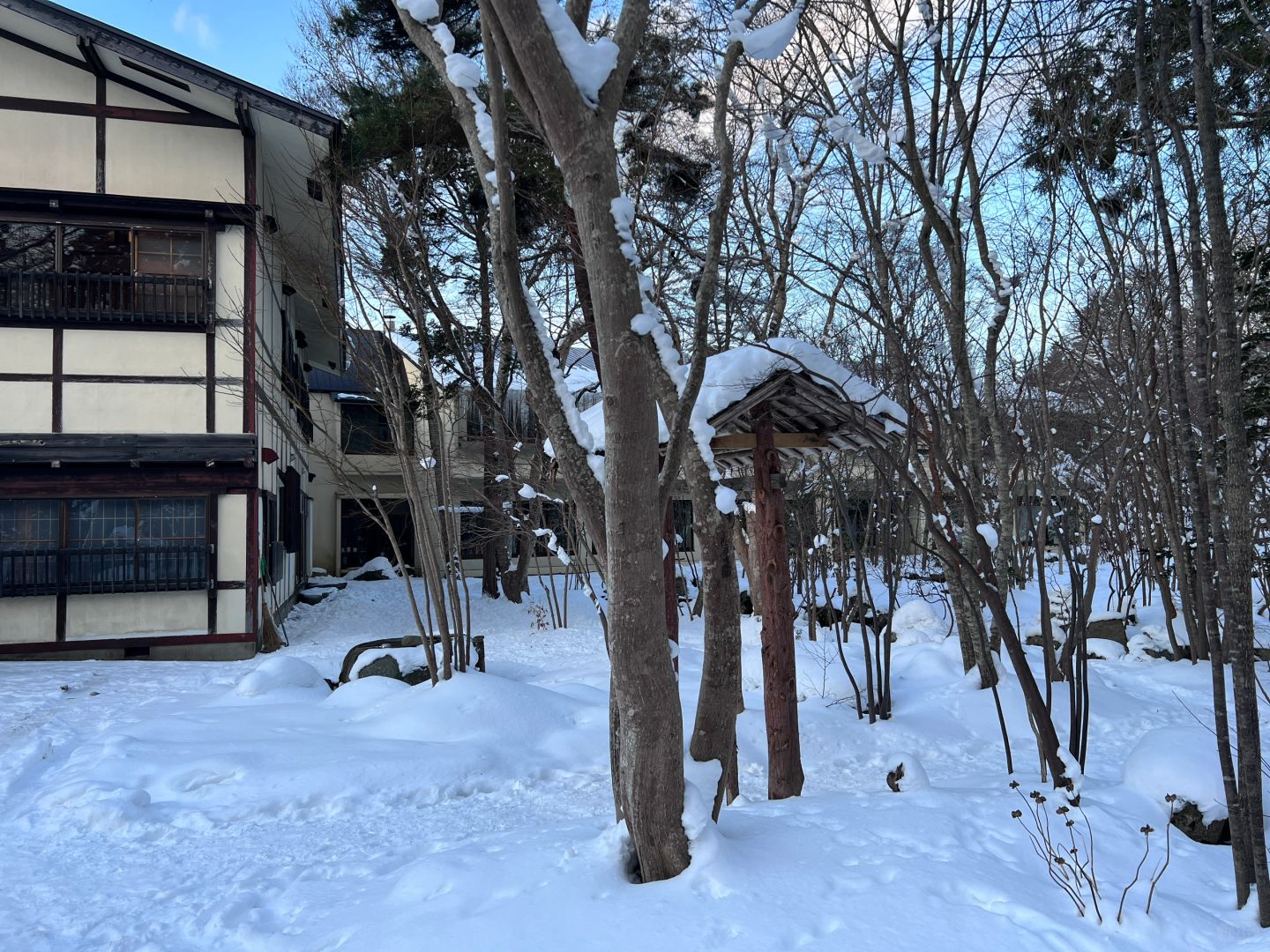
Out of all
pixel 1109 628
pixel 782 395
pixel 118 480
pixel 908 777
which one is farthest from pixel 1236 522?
pixel 118 480

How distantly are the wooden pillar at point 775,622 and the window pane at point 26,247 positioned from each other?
9.82 m

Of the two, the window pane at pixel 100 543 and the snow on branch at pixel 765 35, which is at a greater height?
the snow on branch at pixel 765 35

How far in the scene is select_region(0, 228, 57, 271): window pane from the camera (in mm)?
10420

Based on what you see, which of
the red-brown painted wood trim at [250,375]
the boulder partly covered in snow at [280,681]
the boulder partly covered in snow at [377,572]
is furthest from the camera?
the boulder partly covered in snow at [377,572]

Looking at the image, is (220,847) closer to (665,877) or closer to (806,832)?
(665,877)

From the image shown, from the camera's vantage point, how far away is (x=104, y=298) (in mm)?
10609

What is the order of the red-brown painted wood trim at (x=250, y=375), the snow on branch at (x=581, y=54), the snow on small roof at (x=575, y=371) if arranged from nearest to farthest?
the snow on branch at (x=581, y=54)
the red-brown painted wood trim at (x=250, y=375)
the snow on small roof at (x=575, y=371)

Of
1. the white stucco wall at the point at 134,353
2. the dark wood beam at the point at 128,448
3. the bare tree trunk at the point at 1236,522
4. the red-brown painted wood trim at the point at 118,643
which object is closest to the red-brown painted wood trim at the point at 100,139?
the white stucco wall at the point at 134,353

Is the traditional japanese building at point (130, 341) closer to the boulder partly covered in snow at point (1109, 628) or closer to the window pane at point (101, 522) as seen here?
the window pane at point (101, 522)

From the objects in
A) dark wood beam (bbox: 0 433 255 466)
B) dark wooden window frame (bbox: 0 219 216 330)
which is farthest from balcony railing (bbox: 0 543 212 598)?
dark wooden window frame (bbox: 0 219 216 330)

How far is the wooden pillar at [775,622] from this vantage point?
5395 mm

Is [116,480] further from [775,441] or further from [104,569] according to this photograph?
[775,441]

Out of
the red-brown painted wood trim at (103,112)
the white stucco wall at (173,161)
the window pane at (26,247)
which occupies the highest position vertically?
the red-brown painted wood trim at (103,112)

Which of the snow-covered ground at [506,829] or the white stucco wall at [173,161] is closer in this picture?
the snow-covered ground at [506,829]
